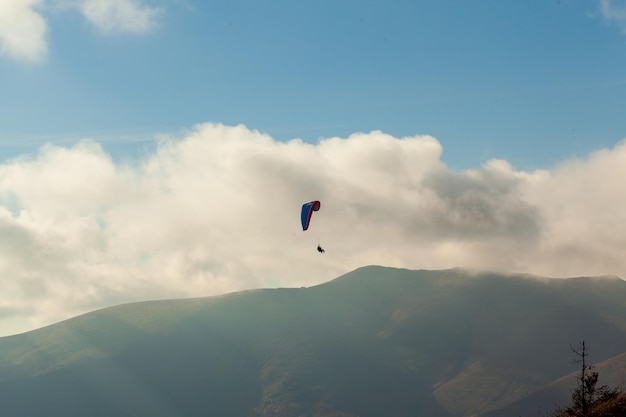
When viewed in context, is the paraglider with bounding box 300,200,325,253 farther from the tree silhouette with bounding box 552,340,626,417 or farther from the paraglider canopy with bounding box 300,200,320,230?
the tree silhouette with bounding box 552,340,626,417

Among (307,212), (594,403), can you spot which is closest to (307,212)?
(307,212)

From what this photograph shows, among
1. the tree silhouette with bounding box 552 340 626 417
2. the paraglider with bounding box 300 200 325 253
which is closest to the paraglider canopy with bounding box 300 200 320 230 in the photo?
the paraglider with bounding box 300 200 325 253

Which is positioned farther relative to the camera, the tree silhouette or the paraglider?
the paraglider

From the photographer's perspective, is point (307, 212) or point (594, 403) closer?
point (594, 403)

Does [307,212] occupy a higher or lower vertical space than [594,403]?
higher

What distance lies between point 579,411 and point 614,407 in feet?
11.5

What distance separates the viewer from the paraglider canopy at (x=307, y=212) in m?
114

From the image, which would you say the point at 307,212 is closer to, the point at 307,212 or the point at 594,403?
the point at 307,212

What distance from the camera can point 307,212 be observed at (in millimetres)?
115812

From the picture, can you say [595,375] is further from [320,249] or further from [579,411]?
[320,249]

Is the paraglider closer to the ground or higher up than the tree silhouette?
higher up

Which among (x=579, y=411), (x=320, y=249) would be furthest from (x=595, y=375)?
(x=320, y=249)

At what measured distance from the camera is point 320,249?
105 m

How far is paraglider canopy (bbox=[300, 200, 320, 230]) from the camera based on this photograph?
4504 inches
